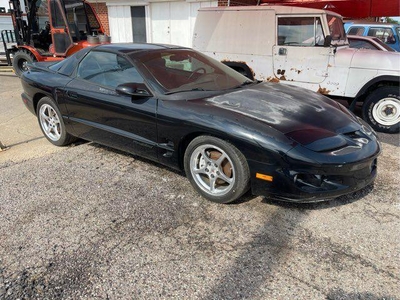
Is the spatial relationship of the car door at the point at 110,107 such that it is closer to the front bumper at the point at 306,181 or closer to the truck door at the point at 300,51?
the front bumper at the point at 306,181

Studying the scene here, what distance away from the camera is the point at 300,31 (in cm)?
605

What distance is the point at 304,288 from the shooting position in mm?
2145

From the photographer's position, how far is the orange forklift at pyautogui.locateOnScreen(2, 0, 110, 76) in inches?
345

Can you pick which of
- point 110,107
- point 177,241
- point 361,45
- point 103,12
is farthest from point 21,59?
point 177,241

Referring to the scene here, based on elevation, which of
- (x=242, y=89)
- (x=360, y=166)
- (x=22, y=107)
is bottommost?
(x=22, y=107)

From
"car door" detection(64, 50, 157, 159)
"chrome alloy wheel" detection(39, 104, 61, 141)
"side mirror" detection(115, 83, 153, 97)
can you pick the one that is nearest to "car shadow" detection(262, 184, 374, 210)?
"car door" detection(64, 50, 157, 159)

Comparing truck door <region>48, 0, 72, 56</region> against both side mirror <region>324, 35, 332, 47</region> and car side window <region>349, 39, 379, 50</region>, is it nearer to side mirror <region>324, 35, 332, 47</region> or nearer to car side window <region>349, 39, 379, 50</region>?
side mirror <region>324, 35, 332, 47</region>

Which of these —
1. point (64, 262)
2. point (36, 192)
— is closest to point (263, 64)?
point (36, 192)

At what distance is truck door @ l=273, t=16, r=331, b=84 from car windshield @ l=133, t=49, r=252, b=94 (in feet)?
7.54

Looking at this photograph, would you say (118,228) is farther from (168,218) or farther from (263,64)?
(263,64)

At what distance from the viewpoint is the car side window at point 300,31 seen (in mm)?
5891

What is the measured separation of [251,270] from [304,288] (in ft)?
1.17

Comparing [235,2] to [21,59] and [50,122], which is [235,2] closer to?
[21,59]

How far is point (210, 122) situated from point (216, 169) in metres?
0.44
